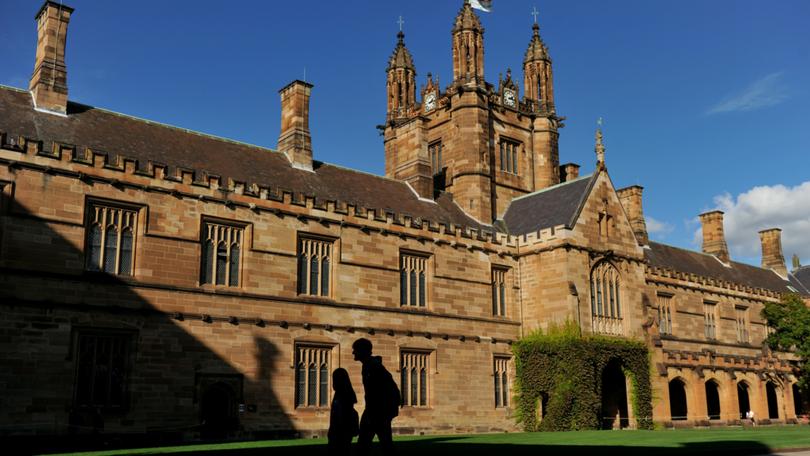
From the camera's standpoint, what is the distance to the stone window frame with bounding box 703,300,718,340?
4309 centimetres

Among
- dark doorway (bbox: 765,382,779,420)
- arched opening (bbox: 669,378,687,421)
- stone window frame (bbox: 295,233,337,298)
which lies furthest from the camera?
dark doorway (bbox: 765,382,779,420)

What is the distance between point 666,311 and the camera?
4116cm

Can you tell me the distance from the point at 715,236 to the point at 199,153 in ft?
119

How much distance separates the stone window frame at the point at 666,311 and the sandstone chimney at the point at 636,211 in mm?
4395

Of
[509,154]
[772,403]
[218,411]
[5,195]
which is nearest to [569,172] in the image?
[509,154]

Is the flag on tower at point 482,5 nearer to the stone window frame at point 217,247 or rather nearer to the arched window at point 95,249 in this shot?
the stone window frame at point 217,247

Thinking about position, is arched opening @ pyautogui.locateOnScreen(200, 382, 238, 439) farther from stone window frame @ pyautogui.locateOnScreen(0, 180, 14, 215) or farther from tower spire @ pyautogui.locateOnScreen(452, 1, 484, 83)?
tower spire @ pyautogui.locateOnScreen(452, 1, 484, 83)

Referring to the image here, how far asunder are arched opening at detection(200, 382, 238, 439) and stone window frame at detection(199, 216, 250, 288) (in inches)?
129

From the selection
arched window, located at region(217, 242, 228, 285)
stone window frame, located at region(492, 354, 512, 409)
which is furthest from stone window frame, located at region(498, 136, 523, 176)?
arched window, located at region(217, 242, 228, 285)

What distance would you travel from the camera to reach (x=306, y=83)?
31719 mm

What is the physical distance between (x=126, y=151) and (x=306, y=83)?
29.3ft

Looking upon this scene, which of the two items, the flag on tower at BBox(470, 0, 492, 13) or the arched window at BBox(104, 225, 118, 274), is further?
the flag on tower at BBox(470, 0, 492, 13)

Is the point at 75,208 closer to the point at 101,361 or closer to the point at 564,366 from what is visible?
the point at 101,361

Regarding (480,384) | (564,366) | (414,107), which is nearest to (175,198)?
(480,384)
